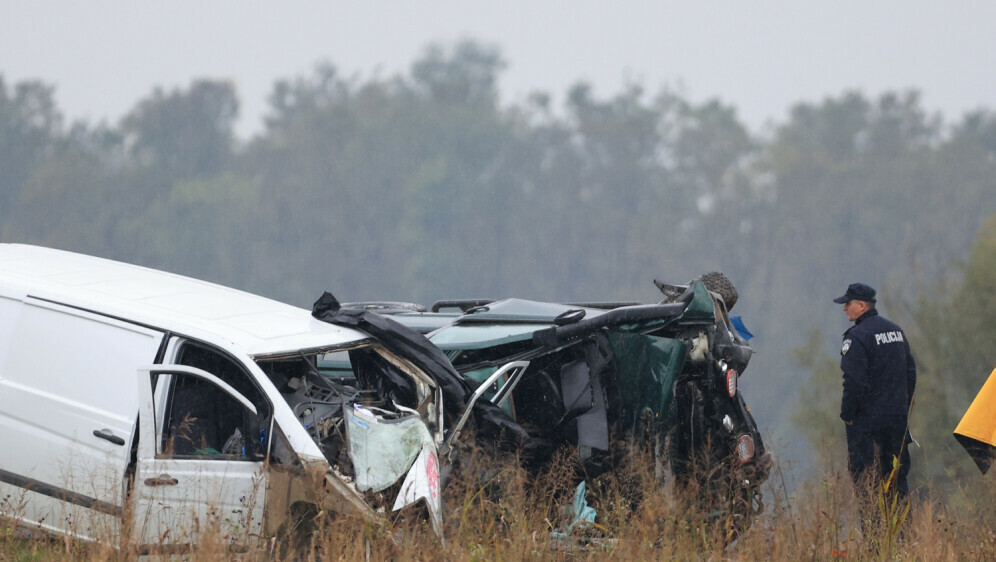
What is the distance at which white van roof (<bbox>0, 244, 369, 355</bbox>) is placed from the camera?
546cm

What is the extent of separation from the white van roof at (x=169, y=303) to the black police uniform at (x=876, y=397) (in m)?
3.48

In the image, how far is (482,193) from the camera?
8294 centimetres

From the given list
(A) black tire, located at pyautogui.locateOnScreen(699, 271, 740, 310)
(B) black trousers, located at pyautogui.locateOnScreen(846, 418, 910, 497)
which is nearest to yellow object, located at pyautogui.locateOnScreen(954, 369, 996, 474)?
(B) black trousers, located at pyautogui.locateOnScreen(846, 418, 910, 497)

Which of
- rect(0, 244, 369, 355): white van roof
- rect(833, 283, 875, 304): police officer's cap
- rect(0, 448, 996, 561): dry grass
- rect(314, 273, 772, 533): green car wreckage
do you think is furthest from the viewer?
rect(833, 283, 875, 304): police officer's cap

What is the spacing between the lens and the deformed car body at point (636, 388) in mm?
6414

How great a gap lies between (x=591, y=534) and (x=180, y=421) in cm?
228

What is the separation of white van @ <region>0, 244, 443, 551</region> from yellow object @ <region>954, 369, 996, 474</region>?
3325mm

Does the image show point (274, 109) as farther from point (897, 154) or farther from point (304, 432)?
point (304, 432)

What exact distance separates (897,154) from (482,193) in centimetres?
3155

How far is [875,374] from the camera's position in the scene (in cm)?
723

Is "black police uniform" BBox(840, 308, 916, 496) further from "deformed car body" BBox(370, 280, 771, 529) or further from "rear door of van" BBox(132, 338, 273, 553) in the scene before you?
"rear door of van" BBox(132, 338, 273, 553)

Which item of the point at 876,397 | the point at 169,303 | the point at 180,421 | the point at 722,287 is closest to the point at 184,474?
the point at 180,421

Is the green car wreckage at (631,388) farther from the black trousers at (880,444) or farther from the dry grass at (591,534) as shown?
the black trousers at (880,444)

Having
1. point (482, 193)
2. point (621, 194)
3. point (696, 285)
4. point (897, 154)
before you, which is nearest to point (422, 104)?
point (482, 193)
